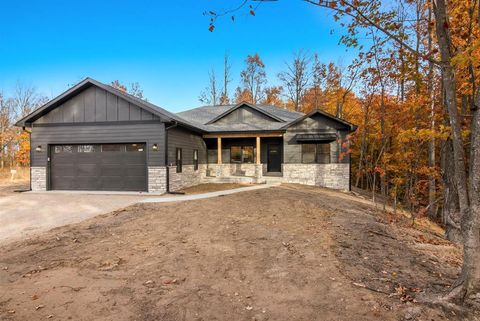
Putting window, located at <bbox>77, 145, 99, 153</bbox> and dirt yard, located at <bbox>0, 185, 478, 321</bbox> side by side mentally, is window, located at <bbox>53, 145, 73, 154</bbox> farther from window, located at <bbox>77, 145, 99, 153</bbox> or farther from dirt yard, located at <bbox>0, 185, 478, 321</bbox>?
dirt yard, located at <bbox>0, 185, 478, 321</bbox>

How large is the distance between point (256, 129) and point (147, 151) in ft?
23.2

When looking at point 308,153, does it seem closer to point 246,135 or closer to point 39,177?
point 246,135

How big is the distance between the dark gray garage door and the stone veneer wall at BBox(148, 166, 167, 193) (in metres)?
0.46

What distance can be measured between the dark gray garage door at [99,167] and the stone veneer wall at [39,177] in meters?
0.29

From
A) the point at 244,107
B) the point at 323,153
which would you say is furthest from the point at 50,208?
the point at 323,153

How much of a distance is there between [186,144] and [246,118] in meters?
5.68

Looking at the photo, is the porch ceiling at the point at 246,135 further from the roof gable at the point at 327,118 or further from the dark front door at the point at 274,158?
the dark front door at the point at 274,158

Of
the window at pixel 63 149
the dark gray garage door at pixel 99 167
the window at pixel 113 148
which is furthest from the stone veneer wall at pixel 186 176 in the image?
the window at pixel 63 149

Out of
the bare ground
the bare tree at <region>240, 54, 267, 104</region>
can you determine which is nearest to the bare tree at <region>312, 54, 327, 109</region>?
the bare tree at <region>240, 54, 267, 104</region>

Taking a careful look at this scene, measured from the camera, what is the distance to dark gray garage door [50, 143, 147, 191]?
12.5 metres

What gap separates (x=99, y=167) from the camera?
12.8 m

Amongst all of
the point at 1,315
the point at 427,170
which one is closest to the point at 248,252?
the point at 1,315

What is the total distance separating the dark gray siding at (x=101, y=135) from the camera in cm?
1209

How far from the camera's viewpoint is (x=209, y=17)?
3461 mm
